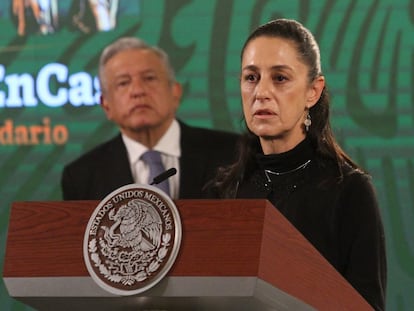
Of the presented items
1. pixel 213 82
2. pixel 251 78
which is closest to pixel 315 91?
pixel 251 78

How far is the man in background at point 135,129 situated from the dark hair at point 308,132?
1433 millimetres

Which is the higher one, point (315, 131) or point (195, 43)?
point (195, 43)

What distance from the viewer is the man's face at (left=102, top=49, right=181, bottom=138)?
3.88m

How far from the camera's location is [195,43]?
3844 mm

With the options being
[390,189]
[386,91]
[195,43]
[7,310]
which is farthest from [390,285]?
[7,310]

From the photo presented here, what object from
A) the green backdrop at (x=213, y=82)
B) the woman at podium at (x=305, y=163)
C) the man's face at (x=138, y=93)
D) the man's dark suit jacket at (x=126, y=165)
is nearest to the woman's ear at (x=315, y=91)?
the woman at podium at (x=305, y=163)

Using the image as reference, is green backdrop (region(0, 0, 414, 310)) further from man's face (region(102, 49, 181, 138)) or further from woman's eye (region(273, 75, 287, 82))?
woman's eye (region(273, 75, 287, 82))

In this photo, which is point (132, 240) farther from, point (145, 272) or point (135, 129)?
point (135, 129)

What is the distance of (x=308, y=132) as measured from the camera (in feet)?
7.38

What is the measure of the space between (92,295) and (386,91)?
7.38ft

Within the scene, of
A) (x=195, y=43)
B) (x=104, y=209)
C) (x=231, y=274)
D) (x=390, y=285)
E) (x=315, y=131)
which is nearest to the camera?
(x=231, y=274)

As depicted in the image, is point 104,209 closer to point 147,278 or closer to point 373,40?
point 147,278

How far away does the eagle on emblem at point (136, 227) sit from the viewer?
1.61 meters

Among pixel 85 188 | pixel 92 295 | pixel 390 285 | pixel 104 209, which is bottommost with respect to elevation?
pixel 92 295
